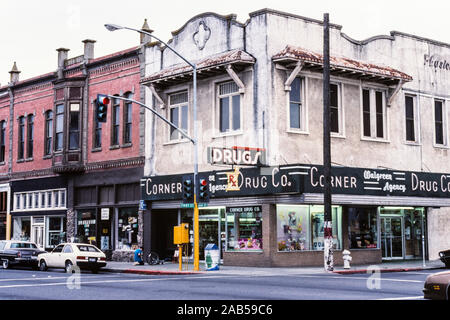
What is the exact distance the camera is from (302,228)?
31.3 meters

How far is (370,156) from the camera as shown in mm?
33500

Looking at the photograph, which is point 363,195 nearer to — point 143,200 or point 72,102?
point 143,200

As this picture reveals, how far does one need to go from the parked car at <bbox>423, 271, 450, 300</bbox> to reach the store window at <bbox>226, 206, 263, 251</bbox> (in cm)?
1667

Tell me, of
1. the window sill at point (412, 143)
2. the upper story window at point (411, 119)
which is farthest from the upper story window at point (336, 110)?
the upper story window at point (411, 119)

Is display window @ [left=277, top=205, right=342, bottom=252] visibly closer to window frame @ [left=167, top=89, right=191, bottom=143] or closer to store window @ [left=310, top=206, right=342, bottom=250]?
store window @ [left=310, top=206, right=342, bottom=250]

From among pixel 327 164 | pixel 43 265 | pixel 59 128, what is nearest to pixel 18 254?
pixel 43 265

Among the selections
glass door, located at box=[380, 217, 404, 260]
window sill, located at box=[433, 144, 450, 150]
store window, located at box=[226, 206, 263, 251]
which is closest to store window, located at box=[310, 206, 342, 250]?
store window, located at box=[226, 206, 263, 251]

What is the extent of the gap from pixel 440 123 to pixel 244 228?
1339 centimetres

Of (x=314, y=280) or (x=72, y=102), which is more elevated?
(x=72, y=102)

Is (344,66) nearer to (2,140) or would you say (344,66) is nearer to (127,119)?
(127,119)
